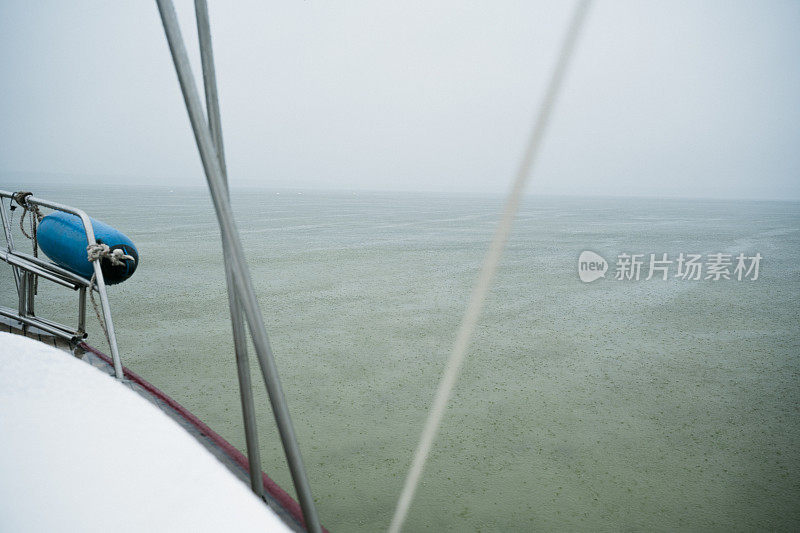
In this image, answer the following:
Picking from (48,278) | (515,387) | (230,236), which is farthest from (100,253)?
(515,387)

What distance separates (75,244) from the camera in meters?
2.71

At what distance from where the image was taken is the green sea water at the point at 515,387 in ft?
8.38

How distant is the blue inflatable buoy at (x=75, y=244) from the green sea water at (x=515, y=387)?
116 cm

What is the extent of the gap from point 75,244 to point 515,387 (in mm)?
3155

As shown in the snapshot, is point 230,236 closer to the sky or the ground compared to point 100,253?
closer to the ground

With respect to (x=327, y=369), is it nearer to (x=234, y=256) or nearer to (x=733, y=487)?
Answer: (x=733, y=487)

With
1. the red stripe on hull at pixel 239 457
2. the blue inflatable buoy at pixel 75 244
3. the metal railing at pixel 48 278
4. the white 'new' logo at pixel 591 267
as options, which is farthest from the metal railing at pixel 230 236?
the white 'new' logo at pixel 591 267

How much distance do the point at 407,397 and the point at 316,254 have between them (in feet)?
22.7

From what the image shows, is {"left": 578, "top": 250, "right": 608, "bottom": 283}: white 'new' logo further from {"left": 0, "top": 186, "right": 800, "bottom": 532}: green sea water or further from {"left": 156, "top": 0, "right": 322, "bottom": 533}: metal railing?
{"left": 156, "top": 0, "right": 322, "bottom": 533}: metal railing

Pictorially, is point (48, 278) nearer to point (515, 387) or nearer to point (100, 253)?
point (100, 253)

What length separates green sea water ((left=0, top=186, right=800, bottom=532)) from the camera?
2555 mm

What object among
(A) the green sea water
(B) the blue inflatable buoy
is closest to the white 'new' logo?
(A) the green sea water

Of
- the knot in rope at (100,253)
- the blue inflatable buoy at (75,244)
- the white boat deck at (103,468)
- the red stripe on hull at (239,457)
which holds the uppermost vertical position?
the blue inflatable buoy at (75,244)

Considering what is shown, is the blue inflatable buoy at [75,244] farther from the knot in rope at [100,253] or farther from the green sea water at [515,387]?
the green sea water at [515,387]
